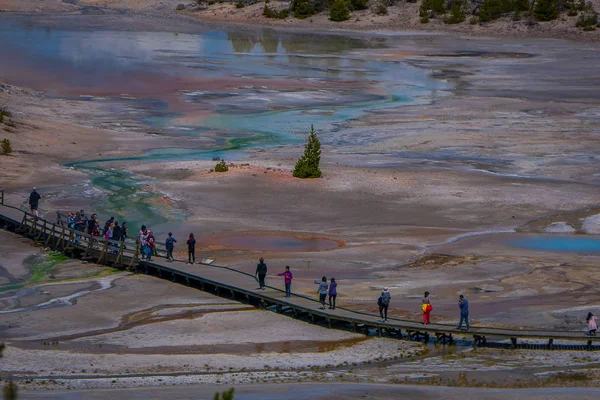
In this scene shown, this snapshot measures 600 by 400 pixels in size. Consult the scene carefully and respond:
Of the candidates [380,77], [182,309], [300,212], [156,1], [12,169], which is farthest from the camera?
[156,1]

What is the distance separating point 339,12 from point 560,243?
74.9 meters

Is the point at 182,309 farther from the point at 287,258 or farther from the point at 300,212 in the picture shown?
the point at 300,212

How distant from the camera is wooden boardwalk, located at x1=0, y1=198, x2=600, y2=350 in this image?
21.1 metres

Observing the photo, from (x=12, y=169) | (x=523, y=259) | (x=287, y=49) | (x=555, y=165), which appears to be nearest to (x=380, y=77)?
(x=287, y=49)

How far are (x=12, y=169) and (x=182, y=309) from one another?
1666 centimetres

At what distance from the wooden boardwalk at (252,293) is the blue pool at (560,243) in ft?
26.1

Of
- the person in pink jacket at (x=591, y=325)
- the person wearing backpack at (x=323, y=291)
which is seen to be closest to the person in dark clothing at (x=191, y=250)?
the person wearing backpack at (x=323, y=291)

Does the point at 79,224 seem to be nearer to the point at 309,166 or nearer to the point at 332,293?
the point at 332,293

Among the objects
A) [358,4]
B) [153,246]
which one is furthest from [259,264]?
A: [358,4]

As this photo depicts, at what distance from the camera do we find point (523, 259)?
1093 inches

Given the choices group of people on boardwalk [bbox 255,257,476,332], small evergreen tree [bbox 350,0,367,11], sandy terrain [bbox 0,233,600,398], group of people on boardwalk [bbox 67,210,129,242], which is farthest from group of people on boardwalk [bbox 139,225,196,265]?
small evergreen tree [bbox 350,0,367,11]

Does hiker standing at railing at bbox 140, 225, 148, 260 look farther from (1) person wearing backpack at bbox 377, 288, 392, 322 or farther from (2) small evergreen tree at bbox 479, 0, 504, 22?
(2) small evergreen tree at bbox 479, 0, 504, 22

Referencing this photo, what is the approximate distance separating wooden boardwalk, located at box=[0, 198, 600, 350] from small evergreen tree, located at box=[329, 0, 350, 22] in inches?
2937

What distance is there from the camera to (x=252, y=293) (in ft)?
76.5
